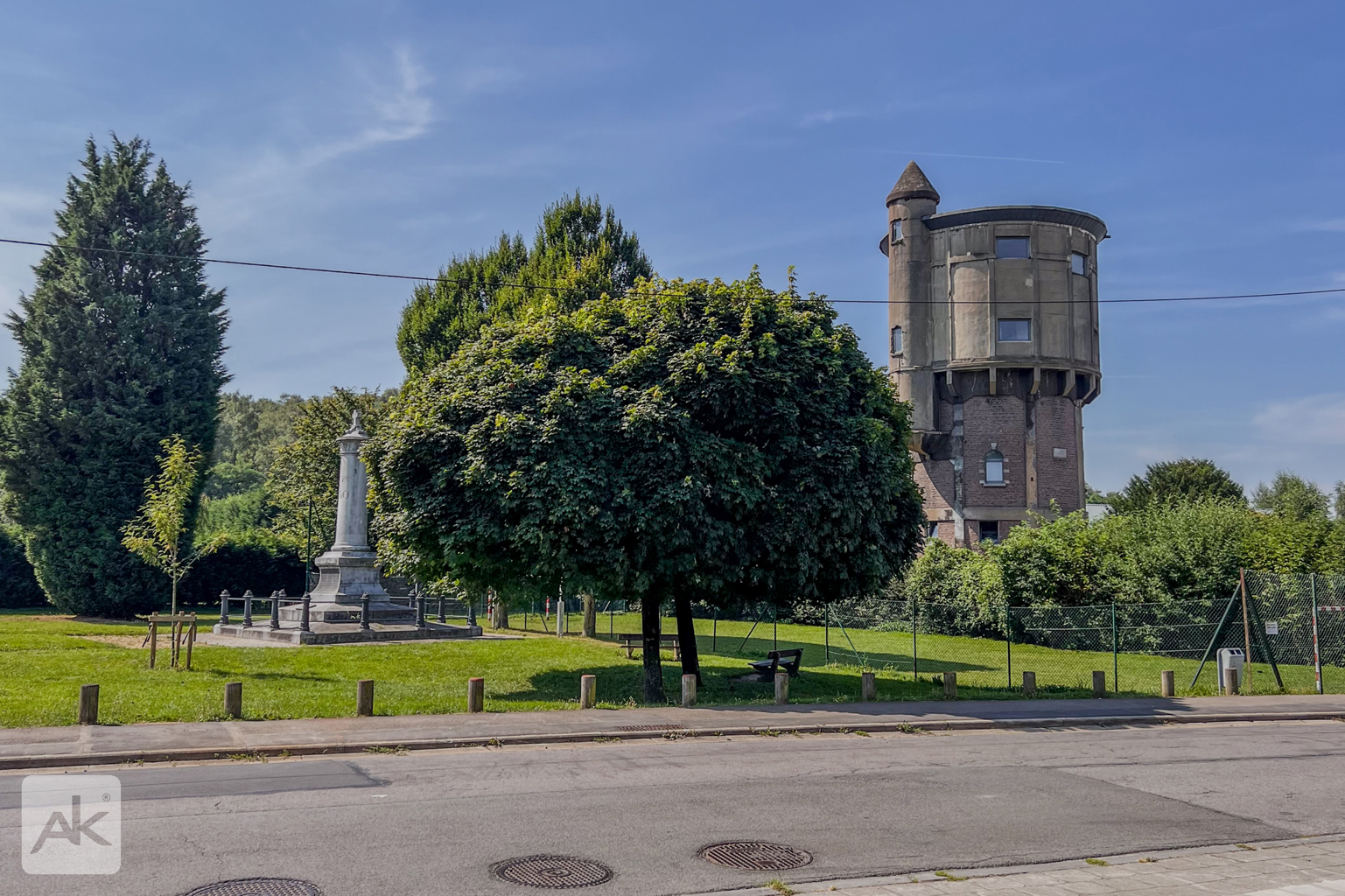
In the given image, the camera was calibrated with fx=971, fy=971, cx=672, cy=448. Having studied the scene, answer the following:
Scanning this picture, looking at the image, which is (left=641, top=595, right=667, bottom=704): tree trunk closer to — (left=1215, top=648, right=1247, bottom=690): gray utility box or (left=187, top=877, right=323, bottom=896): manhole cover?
(left=187, top=877, right=323, bottom=896): manhole cover

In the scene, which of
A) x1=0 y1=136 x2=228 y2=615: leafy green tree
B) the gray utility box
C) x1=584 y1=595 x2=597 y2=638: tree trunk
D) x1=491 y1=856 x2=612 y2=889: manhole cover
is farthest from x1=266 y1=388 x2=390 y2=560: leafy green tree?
x1=491 y1=856 x2=612 y2=889: manhole cover

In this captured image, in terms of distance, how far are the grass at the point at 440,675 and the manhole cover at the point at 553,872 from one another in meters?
9.01

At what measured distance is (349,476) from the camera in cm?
3506

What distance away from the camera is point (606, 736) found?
1451 centimetres

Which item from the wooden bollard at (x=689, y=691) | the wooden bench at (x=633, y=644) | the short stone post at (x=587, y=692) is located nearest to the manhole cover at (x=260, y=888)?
the short stone post at (x=587, y=692)

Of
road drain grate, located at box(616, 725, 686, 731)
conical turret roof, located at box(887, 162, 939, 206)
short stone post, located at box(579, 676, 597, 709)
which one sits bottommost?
road drain grate, located at box(616, 725, 686, 731)

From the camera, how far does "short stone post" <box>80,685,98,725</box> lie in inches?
553

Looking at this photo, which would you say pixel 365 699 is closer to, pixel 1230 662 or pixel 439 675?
pixel 439 675

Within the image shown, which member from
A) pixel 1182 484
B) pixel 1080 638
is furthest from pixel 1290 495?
pixel 1080 638

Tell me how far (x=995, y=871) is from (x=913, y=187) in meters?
46.2

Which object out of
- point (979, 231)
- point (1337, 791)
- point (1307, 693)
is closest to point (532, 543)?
point (1337, 791)

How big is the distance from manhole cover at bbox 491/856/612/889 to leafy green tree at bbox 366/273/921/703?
9901mm

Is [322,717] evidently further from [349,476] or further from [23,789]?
[349,476]

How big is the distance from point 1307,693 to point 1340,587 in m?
3.39
